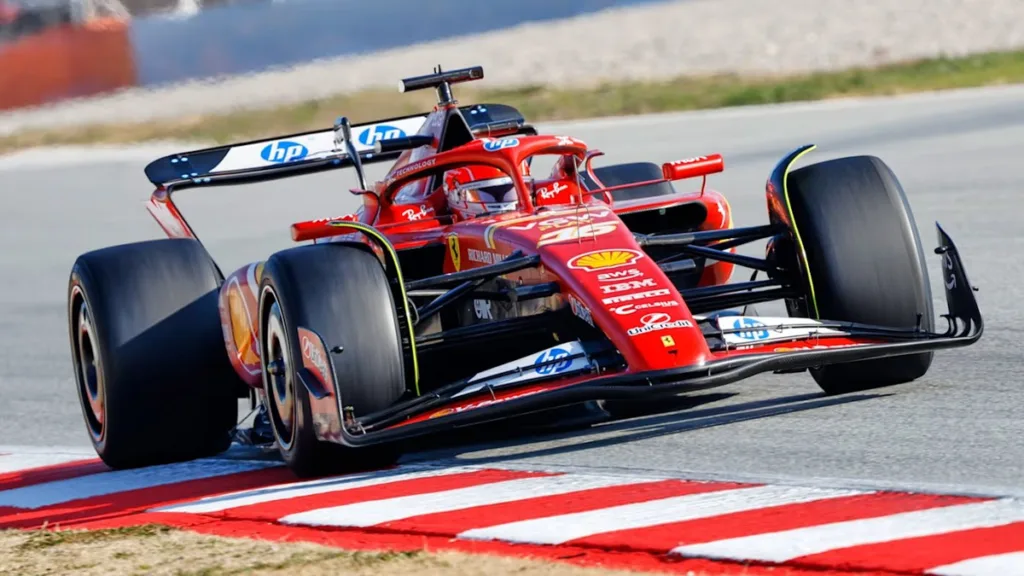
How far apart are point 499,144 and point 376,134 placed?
189 cm

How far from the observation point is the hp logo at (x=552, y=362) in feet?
20.7

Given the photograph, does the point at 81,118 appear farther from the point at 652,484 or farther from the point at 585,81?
the point at 652,484

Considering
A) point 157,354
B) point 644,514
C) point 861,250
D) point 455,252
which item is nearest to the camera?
point 644,514

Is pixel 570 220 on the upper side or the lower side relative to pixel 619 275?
upper

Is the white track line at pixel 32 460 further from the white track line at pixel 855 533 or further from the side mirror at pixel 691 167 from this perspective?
the white track line at pixel 855 533

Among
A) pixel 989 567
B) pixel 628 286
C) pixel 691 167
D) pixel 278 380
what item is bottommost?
pixel 989 567

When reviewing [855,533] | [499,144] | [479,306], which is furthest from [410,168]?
[855,533]

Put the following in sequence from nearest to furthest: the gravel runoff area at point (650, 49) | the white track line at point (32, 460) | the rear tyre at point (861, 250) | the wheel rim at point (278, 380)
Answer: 1. the wheel rim at point (278, 380)
2. the rear tyre at point (861, 250)
3. the white track line at point (32, 460)
4. the gravel runoff area at point (650, 49)

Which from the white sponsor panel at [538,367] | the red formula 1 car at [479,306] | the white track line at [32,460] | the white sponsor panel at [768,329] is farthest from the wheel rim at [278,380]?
the white track line at [32,460]

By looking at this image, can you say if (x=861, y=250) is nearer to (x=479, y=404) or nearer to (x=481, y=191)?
(x=479, y=404)

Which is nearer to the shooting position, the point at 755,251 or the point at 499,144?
the point at 499,144

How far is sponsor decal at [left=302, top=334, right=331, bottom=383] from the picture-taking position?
246 inches

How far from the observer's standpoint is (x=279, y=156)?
9312mm

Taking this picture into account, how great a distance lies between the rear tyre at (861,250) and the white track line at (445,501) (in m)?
1.42
